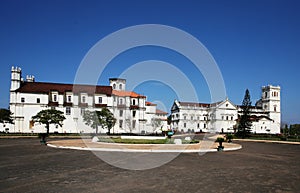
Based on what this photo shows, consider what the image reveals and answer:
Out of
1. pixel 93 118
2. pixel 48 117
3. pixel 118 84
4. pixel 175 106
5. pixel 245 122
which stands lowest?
pixel 245 122

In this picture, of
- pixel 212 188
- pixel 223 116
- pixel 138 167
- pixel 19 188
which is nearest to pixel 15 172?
pixel 19 188

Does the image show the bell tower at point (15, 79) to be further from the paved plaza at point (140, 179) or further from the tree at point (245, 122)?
the paved plaza at point (140, 179)

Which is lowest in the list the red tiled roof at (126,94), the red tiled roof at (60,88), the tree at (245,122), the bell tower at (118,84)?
the tree at (245,122)

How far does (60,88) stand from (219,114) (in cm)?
6242

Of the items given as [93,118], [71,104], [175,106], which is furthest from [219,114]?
[93,118]

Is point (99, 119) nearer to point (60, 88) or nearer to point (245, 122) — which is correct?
point (60, 88)

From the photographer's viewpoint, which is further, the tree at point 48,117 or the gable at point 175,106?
the gable at point 175,106

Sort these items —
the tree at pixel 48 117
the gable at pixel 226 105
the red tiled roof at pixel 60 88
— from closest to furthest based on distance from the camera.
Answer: the tree at pixel 48 117 < the red tiled roof at pixel 60 88 < the gable at pixel 226 105

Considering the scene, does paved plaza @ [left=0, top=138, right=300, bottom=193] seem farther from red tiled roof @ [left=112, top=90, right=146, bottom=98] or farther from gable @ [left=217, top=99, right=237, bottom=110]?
gable @ [left=217, top=99, right=237, bottom=110]

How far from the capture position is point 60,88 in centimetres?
7288

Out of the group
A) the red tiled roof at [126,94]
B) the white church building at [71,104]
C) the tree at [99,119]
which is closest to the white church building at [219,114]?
the white church building at [71,104]

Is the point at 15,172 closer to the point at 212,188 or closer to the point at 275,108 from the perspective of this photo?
the point at 212,188

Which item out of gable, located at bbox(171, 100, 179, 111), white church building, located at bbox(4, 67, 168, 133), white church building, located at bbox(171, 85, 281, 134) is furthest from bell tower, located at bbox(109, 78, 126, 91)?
gable, located at bbox(171, 100, 179, 111)

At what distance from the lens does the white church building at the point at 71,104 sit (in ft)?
219
